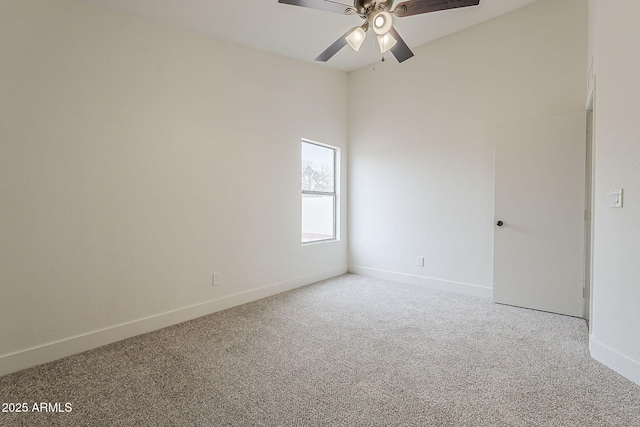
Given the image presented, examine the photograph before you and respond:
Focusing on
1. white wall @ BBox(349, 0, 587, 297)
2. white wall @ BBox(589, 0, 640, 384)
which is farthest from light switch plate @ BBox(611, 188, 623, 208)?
white wall @ BBox(349, 0, 587, 297)

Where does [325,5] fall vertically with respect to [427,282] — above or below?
above

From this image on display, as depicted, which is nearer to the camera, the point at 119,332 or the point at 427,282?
the point at 119,332

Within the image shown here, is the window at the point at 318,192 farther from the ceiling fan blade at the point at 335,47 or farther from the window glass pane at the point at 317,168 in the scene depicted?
the ceiling fan blade at the point at 335,47

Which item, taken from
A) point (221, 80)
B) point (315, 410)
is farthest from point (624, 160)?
point (221, 80)

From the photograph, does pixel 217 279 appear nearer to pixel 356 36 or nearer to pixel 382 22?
pixel 356 36

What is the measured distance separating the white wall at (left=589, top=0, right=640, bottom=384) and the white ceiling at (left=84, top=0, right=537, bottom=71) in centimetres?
141

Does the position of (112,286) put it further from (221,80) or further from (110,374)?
(221,80)

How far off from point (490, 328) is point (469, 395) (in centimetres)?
122

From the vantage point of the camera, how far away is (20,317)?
2307 millimetres

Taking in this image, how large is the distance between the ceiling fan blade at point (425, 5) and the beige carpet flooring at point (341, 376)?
8.59 feet

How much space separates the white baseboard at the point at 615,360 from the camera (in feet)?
6.59

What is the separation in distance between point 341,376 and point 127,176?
2421 mm

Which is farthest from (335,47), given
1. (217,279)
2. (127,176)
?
(217,279)

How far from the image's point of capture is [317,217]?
478 cm
